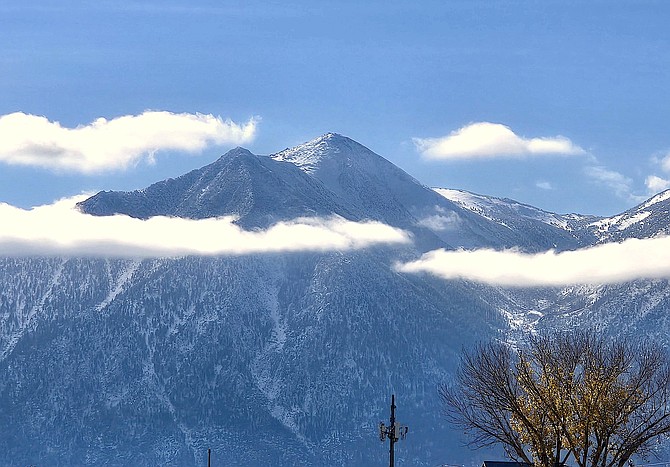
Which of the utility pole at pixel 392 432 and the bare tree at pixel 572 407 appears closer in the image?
the bare tree at pixel 572 407

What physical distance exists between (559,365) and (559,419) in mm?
5080

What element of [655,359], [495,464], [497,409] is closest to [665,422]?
[655,359]

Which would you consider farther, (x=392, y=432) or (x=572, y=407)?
(x=392, y=432)

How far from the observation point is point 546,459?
206 feet

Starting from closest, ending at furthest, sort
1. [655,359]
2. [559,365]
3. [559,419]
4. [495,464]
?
[559,419] → [559,365] → [655,359] → [495,464]

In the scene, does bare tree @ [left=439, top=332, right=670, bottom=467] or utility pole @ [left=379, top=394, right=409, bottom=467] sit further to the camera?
utility pole @ [left=379, top=394, right=409, bottom=467]

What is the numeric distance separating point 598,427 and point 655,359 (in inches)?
417

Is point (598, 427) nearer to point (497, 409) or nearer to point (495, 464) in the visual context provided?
point (497, 409)

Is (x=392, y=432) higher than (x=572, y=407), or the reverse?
(x=572, y=407)

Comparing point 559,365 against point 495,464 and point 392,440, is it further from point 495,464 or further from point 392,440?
point 495,464

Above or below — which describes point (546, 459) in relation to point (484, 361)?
below

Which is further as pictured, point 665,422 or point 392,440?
point 392,440

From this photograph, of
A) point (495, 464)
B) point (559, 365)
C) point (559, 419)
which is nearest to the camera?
point (559, 419)

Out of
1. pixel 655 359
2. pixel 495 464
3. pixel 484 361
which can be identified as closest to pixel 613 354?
pixel 655 359
